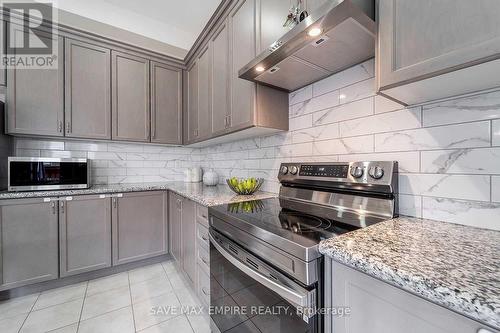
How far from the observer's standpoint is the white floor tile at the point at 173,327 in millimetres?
1450

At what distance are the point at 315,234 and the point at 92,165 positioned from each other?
2735 millimetres

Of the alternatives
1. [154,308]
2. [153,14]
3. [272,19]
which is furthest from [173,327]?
[153,14]

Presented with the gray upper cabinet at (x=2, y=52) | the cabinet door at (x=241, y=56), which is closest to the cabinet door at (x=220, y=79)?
the cabinet door at (x=241, y=56)

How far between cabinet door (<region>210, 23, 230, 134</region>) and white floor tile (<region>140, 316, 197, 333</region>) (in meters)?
1.54

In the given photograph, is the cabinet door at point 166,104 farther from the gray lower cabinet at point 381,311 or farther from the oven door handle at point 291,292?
the gray lower cabinet at point 381,311

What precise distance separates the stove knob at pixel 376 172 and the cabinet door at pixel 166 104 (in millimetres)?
2386

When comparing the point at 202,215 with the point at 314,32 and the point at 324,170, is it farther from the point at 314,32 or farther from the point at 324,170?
the point at 314,32

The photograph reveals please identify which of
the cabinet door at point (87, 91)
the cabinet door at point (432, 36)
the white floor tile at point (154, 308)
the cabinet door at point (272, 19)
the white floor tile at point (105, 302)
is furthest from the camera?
the cabinet door at point (87, 91)

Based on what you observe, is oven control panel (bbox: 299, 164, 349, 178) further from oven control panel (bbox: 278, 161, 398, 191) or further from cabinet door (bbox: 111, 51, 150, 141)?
cabinet door (bbox: 111, 51, 150, 141)

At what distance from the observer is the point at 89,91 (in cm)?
226

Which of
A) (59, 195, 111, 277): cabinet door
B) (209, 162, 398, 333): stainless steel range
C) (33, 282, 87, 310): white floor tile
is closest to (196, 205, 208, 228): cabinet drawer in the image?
(209, 162, 398, 333): stainless steel range

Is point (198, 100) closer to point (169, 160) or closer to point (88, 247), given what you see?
point (169, 160)

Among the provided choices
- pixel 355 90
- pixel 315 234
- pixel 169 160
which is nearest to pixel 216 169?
pixel 169 160

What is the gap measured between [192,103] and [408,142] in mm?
2268
